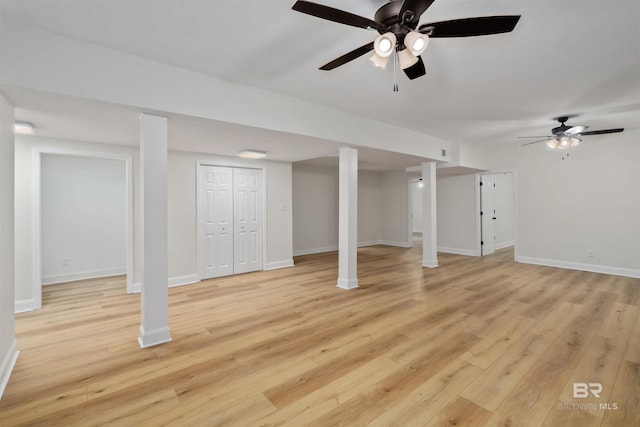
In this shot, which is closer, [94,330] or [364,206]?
[94,330]

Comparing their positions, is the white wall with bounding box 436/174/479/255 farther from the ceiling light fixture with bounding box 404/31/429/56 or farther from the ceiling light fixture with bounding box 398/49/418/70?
the ceiling light fixture with bounding box 404/31/429/56

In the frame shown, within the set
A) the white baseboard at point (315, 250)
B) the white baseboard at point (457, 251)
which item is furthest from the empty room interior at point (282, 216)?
the white baseboard at point (315, 250)

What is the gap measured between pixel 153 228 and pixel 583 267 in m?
7.61

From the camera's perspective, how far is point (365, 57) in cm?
254

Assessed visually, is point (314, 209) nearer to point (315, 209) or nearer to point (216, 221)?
point (315, 209)

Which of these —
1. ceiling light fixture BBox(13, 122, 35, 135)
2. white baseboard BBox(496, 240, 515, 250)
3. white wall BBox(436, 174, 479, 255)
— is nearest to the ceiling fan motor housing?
ceiling light fixture BBox(13, 122, 35, 135)

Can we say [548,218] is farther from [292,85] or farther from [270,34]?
[270,34]

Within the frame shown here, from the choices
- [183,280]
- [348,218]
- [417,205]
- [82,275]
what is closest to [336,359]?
[348,218]

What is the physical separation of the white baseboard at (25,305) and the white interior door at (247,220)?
2.78 metres

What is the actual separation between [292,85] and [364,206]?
6342mm

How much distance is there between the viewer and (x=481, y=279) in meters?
5.04

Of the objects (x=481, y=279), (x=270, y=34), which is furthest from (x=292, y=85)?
(x=481, y=279)

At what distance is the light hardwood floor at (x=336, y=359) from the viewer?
1839mm

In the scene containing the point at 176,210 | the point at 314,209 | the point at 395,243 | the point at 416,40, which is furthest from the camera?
the point at 395,243
